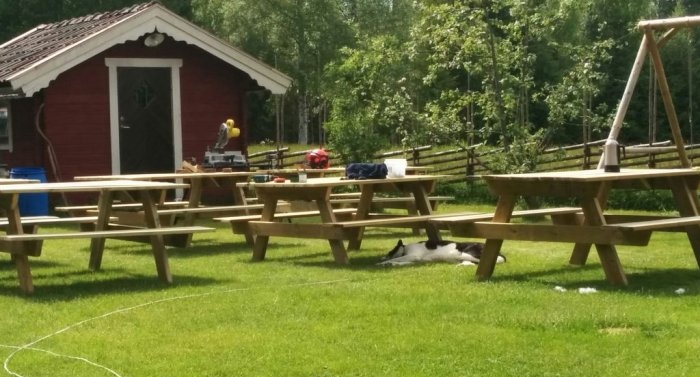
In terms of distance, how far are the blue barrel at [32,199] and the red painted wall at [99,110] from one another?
825 millimetres

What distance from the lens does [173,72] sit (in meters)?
17.9

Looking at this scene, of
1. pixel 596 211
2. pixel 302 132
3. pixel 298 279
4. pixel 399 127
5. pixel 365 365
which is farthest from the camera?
pixel 302 132

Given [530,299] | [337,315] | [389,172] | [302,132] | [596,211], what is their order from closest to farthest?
[337,315] < [530,299] < [596,211] < [389,172] < [302,132]

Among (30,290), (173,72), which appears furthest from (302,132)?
(30,290)

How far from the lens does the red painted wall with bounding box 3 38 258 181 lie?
17000mm

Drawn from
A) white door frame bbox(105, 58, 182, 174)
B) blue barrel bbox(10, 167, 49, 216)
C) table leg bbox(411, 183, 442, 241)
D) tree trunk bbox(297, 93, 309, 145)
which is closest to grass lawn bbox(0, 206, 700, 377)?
table leg bbox(411, 183, 442, 241)

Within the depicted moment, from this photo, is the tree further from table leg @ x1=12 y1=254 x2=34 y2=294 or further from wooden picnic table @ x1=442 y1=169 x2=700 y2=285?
table leg @ x1=12 y1=254 x2=34 y2=294

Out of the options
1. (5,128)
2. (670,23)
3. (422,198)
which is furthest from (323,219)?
(5,128)

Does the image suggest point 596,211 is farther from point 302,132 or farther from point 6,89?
point 302,132

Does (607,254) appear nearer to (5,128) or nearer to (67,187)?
(67,187)

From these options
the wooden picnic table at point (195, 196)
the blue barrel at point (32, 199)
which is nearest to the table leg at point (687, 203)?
the wooden picnic table at point (195, 196)

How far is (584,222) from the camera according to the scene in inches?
342

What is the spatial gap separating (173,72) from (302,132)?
2304cm

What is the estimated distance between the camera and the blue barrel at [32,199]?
15438 millimetres
